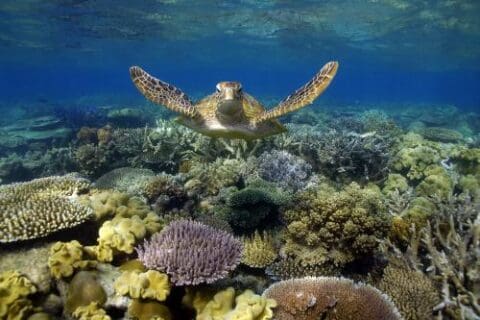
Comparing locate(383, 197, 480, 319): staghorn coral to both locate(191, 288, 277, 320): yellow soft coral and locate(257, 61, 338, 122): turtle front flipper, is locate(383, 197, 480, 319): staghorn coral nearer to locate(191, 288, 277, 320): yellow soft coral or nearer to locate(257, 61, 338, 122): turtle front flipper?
locate(191, 288, 277, 320): yellow soft coral

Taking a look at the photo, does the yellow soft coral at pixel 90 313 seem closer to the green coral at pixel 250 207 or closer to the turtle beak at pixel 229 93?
the green coral at pixel 250 207

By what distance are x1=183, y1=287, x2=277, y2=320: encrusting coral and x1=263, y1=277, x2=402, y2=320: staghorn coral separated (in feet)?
0.87

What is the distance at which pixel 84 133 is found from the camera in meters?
14.9

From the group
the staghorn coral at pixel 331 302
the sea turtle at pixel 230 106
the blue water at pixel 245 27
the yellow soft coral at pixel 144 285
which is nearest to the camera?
the yellow soft coral at pixel 144 285

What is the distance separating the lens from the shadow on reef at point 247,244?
3.84m

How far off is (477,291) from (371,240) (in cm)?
145

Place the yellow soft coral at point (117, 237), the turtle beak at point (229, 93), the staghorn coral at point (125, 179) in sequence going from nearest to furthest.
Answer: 1. the yellow soft coral at point (117, 237)
2. the turtle beak at point (229, 93)
3. the staghorn coral at point (125, 179)

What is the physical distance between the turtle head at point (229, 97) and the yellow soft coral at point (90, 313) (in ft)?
11.7

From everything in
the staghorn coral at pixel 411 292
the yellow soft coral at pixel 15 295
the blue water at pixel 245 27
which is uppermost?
the blue water at pixel 245 27

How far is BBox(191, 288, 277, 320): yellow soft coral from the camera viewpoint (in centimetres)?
372

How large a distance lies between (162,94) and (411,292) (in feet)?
17.0

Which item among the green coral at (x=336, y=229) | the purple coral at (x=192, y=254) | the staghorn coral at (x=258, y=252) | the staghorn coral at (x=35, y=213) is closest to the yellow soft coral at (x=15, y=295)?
the staghorn coral at (x=35, y=213)

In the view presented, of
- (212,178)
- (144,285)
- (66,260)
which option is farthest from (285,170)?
(66,260)

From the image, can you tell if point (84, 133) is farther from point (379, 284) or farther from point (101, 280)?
point (379, 284)
